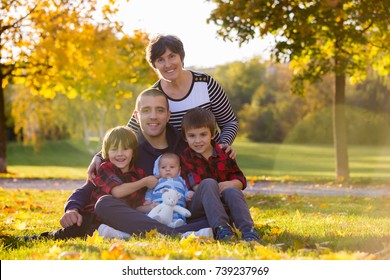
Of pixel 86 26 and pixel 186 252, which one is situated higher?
pixel 86 26

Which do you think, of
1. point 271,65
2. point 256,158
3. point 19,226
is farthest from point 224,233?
point 256,158

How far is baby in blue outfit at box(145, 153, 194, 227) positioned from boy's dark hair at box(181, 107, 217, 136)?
0.29m

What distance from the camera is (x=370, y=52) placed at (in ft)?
48.2

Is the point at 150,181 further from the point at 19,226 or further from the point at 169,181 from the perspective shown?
the point at 19,226

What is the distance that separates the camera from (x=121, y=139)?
541 cm

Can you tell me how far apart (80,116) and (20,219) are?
2510 centimetres

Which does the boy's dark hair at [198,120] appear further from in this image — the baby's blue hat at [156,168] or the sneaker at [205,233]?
the sneaker at [205,233]

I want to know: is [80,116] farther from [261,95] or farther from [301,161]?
[261,95]

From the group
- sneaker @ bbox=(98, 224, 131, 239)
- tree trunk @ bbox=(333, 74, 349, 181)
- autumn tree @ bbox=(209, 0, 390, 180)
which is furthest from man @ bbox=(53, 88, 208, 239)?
tree trunk @ bbox=(333, 74, 349, 181)

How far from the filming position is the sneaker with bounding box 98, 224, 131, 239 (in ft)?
17.0

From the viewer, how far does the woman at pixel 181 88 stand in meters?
5.68

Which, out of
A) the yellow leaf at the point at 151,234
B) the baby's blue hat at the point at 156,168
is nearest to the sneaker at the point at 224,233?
the yellow leaf at the point at 151,234

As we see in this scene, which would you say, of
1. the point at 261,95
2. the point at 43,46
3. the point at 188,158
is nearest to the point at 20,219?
the point at 188,158

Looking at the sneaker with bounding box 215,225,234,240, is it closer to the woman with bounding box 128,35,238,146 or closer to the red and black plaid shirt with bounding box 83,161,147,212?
the red and black plaid shirt with bounding box 83,161,147,212
